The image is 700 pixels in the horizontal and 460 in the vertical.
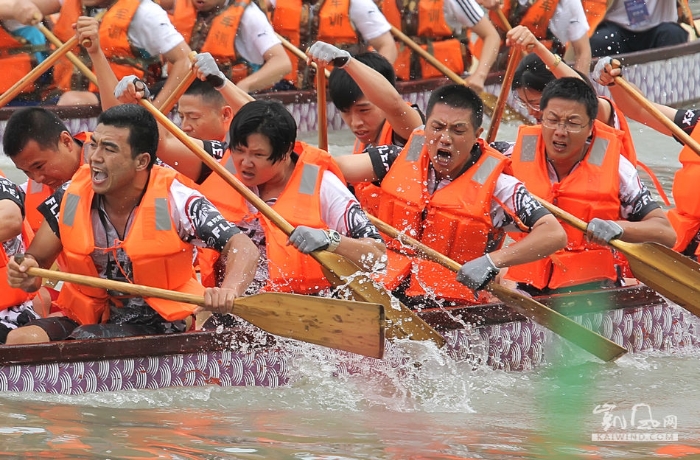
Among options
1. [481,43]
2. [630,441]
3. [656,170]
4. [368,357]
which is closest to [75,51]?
[481,43]

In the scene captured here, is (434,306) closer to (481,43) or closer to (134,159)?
(134,159)

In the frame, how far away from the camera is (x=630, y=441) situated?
14.6 feet

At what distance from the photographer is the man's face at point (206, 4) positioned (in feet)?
26.4

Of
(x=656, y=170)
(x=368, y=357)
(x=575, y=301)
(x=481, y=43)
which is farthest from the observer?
(x=481, y=43)

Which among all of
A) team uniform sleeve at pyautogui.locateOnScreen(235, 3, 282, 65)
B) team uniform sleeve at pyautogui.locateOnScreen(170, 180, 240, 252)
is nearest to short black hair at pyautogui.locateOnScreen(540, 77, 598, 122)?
team uniform sleeve at pyautogui.locateOnScreen(170, 180, 240, 252)

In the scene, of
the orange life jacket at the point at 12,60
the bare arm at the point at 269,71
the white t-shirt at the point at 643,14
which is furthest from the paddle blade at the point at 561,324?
the white t-shirt at the point at 643,14

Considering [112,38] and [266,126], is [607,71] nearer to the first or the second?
[266,126]

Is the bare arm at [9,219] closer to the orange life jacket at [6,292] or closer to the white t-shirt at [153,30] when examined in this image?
the orange life jacket at [6,292]

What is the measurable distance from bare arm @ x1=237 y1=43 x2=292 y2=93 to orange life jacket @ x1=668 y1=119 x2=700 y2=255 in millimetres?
2671

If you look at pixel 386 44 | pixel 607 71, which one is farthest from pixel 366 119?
pixel 386 44

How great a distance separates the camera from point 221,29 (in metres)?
8.09

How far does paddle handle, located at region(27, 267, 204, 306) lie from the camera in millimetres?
4535

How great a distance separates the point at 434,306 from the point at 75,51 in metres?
3.78

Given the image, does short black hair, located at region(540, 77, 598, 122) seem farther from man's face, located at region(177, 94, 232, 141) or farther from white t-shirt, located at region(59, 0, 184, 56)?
white t-shirt, located at region(59, 0, 184, 56)
